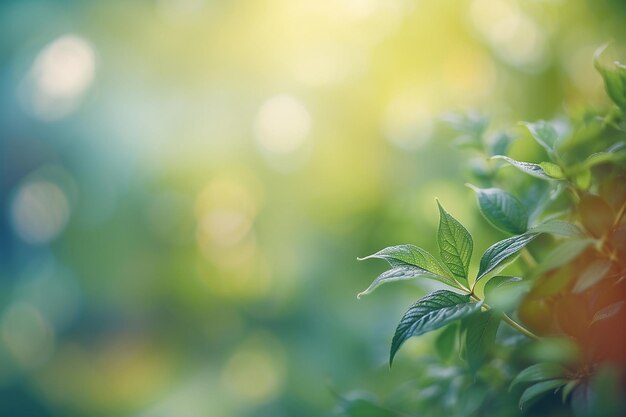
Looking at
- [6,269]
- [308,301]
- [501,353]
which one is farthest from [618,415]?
[6,269]

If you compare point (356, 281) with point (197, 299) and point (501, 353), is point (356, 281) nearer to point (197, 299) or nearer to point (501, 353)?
point (197, 299)

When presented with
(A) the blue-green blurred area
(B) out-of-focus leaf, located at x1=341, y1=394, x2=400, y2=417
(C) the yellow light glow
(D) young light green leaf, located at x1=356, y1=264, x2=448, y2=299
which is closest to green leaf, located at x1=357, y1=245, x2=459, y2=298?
(D) young light green leaf, located at x1=356, y1=264, x2=448, y2=299

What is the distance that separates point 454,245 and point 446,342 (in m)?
0.12

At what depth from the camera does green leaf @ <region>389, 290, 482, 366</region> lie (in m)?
0.25

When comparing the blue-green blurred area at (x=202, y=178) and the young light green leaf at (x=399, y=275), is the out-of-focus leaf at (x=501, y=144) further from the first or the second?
the blue-green blurred area at (x=202, y=178)

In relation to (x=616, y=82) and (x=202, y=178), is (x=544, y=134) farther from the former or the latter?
(x=202, y=178)

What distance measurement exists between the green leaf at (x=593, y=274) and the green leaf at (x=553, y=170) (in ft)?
0.15

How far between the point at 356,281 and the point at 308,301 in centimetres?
16

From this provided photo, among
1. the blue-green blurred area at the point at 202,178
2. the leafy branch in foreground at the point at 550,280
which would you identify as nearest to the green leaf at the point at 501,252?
the leafy branch in foreground at the point at 550,280

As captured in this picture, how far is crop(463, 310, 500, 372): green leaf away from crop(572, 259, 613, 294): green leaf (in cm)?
4

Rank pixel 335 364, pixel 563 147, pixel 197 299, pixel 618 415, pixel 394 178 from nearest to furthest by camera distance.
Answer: pixel 618 415 → pixel 563 147 → pixel 335 364 → pixel 394 178 → pixel 197 299

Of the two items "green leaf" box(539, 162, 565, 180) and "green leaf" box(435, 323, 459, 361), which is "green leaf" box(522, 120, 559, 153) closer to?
"green leaf" box(539, 162, 565, 180)

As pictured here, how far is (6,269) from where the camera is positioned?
163 cm

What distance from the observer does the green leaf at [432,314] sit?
0.25 metres
